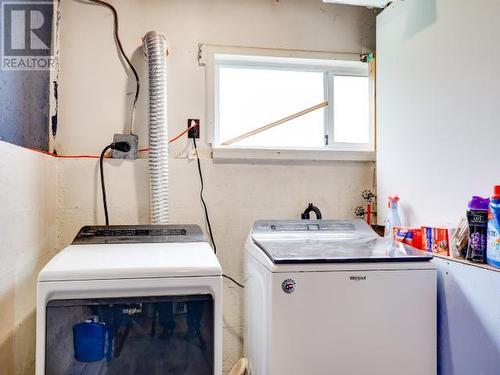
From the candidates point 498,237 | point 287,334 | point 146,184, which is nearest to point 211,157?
point 146,184

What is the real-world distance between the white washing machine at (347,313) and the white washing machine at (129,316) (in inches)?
9.8

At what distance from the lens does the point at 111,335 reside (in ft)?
3.92

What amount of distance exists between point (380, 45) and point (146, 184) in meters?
1.53

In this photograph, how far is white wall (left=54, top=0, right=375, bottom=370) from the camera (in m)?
1.98

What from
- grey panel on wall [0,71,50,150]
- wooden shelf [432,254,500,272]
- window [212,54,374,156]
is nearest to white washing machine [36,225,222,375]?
grey panel on wall [0,71,50,150]

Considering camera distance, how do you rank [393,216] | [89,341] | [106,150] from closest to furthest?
[89,341] → [393,216] → [106,150]

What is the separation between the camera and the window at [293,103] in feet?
7.31

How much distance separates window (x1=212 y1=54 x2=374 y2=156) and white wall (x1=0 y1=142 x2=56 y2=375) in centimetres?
100

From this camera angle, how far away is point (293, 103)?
90.7 inches

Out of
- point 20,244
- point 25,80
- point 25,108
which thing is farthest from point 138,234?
point 25,80

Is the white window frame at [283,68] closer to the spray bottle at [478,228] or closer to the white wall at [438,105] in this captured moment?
the white wall at [438,105]

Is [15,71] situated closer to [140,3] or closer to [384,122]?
[140,3]

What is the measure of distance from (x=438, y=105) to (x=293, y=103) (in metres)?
0.91

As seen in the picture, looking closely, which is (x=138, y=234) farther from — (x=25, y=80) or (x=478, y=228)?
(x=478, y=228)
